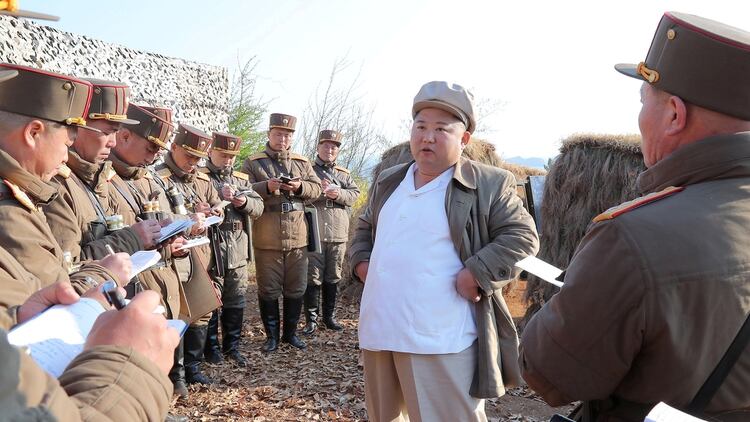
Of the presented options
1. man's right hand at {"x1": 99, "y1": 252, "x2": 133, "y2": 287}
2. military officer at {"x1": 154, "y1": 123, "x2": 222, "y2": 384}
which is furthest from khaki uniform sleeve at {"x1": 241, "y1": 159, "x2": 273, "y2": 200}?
man's right hand at {"x1": 99, "y1": 252, "x2": 133, "y2": 287}

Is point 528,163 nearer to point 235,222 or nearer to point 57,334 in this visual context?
point 235,222

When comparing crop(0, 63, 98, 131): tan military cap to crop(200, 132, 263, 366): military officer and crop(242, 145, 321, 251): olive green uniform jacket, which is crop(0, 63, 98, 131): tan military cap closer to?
crop(200, 132, 263, 366): military officer

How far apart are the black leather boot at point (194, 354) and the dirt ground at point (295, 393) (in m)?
0.12

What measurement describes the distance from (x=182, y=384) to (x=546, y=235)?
440 cm

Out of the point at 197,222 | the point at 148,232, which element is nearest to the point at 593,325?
the point at 148,232

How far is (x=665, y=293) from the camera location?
1.64 metres

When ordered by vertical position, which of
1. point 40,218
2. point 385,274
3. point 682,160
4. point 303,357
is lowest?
point 303,357

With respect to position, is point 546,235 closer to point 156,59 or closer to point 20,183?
point 20,183

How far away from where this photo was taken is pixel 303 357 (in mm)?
7191

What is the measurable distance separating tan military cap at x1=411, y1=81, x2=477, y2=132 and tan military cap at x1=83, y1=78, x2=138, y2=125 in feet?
6.18

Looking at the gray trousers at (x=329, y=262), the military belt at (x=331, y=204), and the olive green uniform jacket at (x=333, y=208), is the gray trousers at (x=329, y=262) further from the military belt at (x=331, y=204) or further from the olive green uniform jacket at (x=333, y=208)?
the military belt at (x=331, y=204)

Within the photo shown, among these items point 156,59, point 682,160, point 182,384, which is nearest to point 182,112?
point 156,59

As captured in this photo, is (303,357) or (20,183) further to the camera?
(303,357)

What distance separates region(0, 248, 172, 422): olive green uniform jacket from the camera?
1007mm
